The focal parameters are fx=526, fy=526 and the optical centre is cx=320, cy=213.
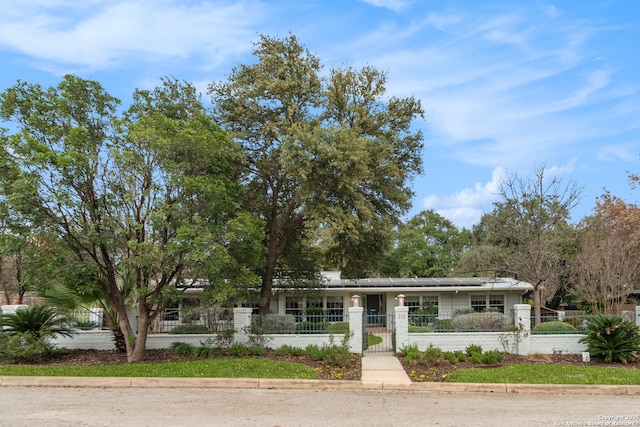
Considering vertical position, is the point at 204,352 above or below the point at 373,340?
above

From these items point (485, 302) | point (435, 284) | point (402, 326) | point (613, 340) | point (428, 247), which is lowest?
point (613, 340)

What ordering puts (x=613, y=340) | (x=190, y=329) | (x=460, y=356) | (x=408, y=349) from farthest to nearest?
(x=190, y=329) → (x=408, y=349) → (x=460, y=356) → (x=613, y=340)

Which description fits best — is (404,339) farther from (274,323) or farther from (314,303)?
(314,303)

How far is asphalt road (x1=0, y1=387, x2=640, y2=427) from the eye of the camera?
346 inches

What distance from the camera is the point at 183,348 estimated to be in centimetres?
1573

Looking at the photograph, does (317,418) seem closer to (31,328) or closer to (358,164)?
(358,164)

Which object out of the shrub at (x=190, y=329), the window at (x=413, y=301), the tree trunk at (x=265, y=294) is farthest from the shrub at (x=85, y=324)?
the window at (x=413, y=301)

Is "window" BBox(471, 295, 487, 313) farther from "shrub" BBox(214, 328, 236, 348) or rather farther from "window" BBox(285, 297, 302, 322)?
"shrub" BBox(214, 328, 236, 348)

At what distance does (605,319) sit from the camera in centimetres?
1504

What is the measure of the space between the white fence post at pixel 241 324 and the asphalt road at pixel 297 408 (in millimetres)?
4565

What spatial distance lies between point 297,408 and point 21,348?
8825mm

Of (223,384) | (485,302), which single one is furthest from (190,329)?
(485,302)

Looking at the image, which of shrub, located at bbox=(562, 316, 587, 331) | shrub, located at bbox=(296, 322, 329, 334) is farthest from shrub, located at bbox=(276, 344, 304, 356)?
shrub, located at bbox=(562, 316, 587, 331)

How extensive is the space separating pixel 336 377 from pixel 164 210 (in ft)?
19.7
